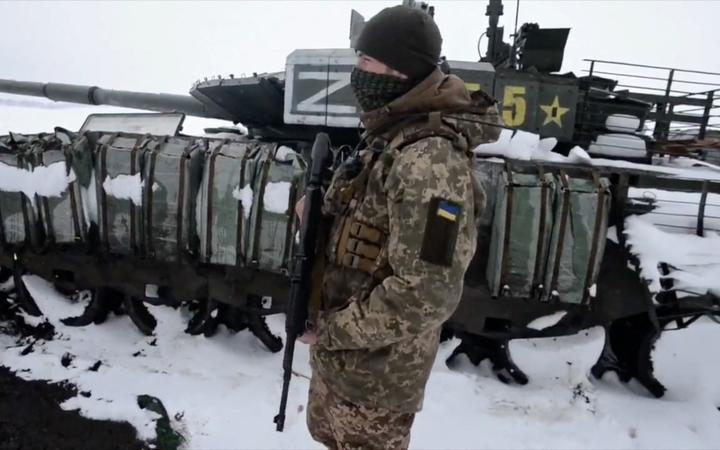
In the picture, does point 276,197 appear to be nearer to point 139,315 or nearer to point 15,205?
point 139,315

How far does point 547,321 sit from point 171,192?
2.99m

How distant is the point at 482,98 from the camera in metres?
1.79

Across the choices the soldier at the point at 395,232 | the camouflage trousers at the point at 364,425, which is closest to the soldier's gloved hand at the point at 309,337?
the soldier at the point at 395,232

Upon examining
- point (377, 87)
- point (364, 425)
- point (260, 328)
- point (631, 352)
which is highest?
point (377, 87)

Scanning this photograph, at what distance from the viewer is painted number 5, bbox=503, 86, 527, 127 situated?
427cm

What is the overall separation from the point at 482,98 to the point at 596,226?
2223 mm

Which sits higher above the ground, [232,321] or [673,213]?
[673,213]

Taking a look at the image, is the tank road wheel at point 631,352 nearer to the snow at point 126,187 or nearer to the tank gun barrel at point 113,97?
the snow at point 126,187

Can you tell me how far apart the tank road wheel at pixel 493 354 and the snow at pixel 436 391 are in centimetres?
7

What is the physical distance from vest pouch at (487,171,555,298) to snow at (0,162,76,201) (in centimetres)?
322

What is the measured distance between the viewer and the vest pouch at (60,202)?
13.7 ft

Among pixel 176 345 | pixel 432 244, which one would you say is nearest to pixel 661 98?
pixel 432 244

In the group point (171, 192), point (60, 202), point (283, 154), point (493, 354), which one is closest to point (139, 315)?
point (60, 202)

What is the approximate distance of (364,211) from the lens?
5.67 feet
